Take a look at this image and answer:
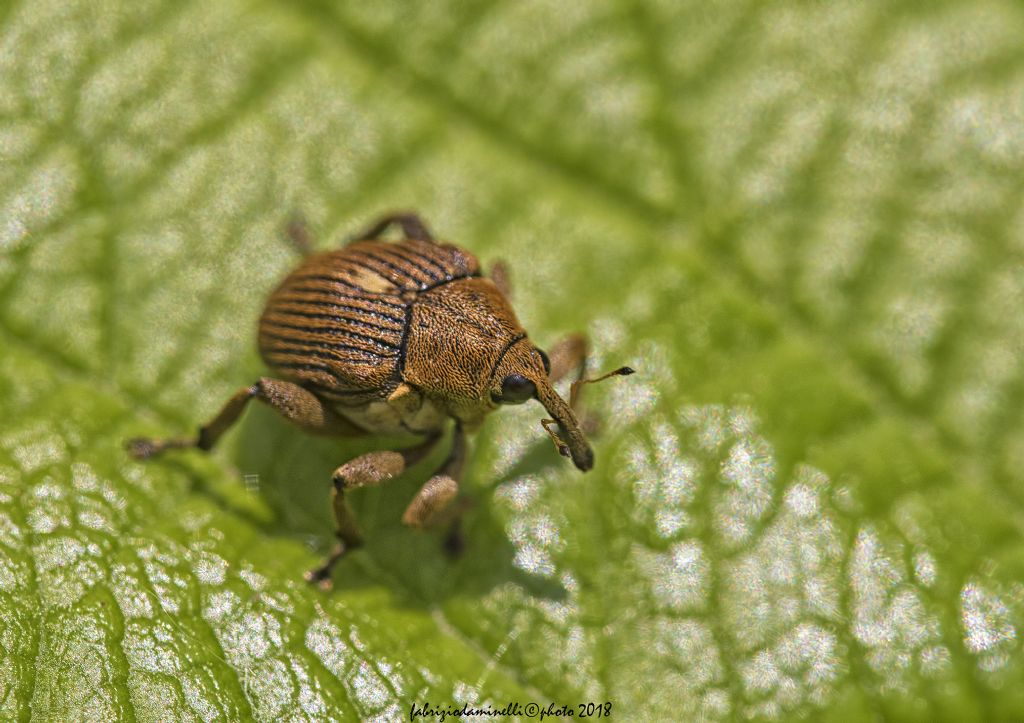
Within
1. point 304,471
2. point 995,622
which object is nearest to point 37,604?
point 304,471

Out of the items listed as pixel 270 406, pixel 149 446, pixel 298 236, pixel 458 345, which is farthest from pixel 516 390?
pixel 149 446

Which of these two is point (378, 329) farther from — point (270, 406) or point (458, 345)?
point (270, 406)

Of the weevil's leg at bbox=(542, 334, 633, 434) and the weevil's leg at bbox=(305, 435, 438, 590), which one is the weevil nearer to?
the weevil's leg at bbox=(305, 435, 438, 590)

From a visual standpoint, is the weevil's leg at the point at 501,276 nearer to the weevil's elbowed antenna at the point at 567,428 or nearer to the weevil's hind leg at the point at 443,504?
the weevil's elbowed antenna at the point at 567,428

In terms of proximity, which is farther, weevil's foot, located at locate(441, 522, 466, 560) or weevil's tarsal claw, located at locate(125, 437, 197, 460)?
weevil's foot, located at locate(441, 522, 466, 560)

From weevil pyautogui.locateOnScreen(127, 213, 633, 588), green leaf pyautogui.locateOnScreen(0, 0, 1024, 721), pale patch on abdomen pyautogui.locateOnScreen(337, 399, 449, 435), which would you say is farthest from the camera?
pale patch on abdomen pyautogui.locateOnScreen(337, 399, 449, 435)

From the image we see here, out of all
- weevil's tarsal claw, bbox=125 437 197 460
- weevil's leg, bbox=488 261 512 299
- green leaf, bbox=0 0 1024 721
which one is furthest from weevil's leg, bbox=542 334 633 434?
weevil's tarsal claw, bbox=125 437 197 460

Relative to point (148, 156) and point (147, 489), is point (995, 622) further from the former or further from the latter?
point (148, 156)
